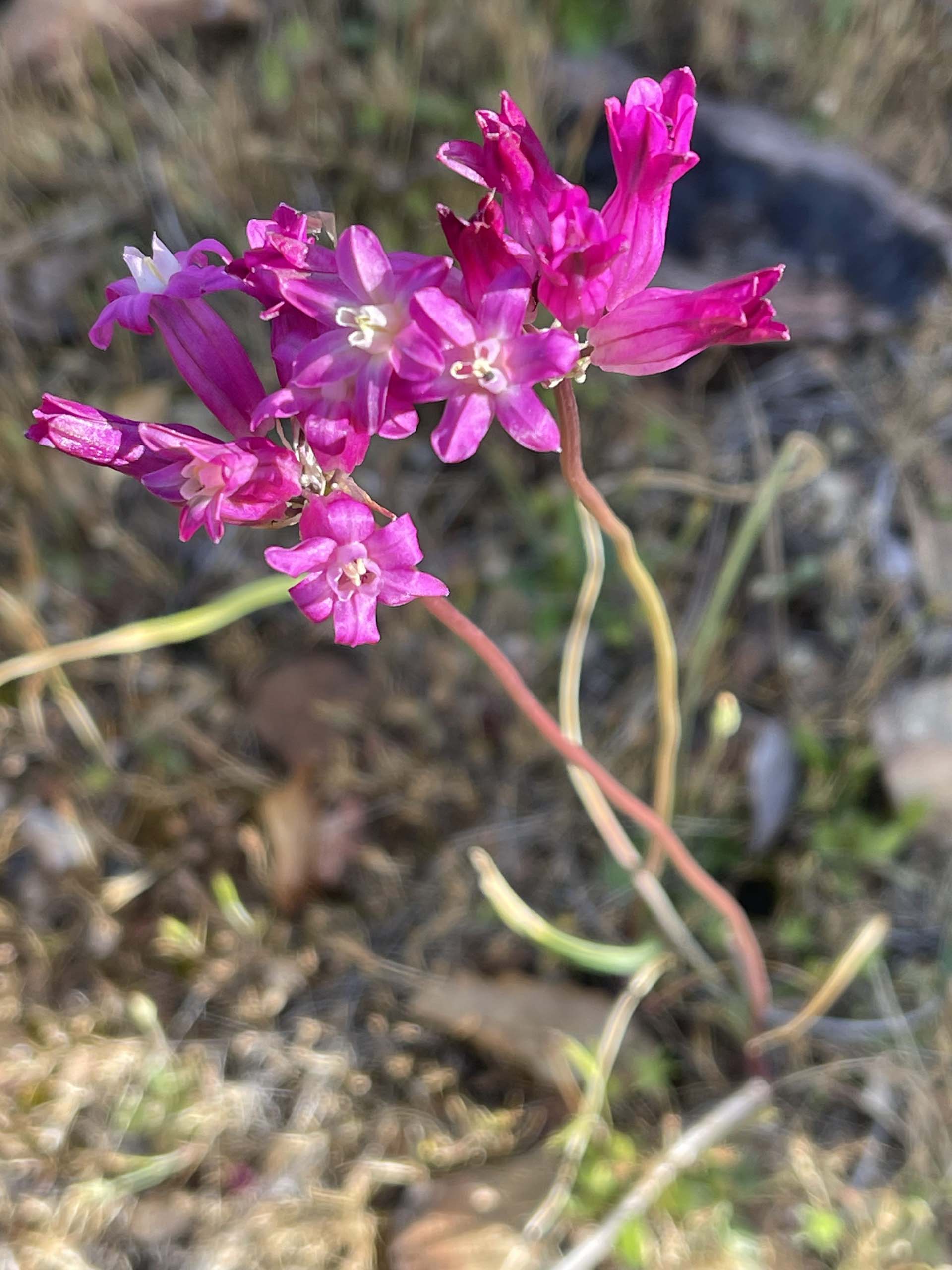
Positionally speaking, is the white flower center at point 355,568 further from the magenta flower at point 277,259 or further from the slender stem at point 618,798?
the magenta flower at point 277,259

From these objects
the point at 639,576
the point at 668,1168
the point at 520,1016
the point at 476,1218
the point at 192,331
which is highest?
the point at 192,331

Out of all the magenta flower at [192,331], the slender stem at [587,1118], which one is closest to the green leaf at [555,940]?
the slender stem at [587,1118]

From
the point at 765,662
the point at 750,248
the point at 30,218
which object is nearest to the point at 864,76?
the point at 750,248

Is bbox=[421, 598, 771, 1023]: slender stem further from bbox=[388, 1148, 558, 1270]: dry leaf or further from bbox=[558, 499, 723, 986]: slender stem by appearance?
bbox=[388, 1148, 558, 1270]: dry leaf

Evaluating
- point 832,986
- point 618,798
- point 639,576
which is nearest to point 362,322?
point 639,576

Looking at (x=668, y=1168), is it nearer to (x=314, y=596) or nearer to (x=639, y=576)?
(x=639, y=576)

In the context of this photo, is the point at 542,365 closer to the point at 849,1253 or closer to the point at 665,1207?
the point at 665,1207
